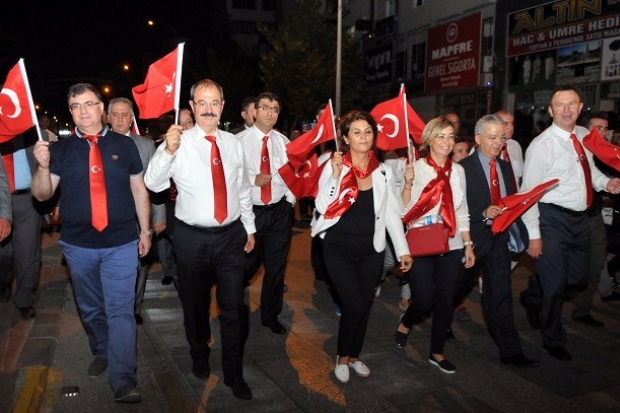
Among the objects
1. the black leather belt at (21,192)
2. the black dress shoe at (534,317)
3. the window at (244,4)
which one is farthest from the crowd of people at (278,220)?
the window at (244,4)

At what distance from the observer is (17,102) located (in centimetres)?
458

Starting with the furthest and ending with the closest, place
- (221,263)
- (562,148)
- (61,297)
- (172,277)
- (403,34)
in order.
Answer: (403,34)
(172,277)
(61,297)
(562,148)
(221,263)

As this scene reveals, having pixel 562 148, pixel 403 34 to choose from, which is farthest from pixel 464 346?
pixel 403 34

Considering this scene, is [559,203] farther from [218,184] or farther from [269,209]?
[218,184]

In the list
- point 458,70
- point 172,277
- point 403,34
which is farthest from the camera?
point 403,34

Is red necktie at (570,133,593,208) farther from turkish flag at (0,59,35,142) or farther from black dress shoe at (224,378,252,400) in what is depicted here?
turkish flag at (0,59,35,142)

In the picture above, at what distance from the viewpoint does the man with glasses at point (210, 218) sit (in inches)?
180

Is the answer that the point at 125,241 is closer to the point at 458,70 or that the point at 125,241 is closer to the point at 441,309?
the point at 441,309

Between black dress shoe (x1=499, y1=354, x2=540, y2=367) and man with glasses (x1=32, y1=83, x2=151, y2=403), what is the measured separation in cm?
301

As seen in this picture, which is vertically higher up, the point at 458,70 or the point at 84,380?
the point at 458,70

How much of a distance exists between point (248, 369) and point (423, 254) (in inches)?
67.1

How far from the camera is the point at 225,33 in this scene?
46.4 metres

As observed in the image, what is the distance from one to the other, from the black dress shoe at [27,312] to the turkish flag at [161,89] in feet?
9.04

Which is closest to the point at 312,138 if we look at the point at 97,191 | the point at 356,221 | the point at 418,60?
the point at 356,221
